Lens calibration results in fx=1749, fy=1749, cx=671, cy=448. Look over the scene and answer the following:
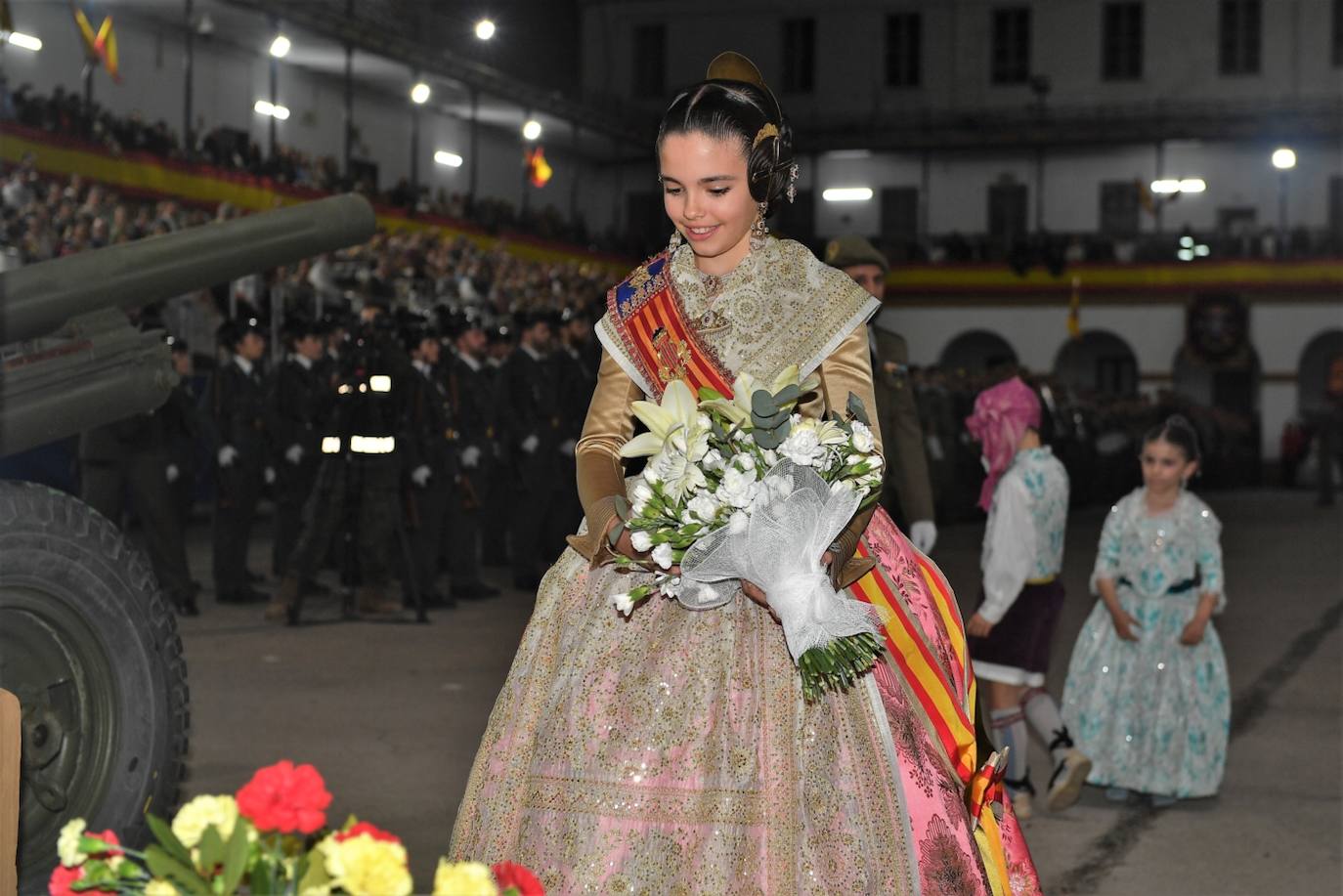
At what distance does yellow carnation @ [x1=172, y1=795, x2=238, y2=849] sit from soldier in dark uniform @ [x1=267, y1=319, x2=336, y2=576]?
9836 millimetres

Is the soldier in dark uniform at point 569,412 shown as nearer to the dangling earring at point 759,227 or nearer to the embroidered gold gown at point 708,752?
the dangling earring at point 759,227

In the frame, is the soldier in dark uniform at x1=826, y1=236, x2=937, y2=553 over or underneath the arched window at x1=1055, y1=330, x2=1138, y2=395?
underneath

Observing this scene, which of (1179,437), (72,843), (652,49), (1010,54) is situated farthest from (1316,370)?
(72,843)

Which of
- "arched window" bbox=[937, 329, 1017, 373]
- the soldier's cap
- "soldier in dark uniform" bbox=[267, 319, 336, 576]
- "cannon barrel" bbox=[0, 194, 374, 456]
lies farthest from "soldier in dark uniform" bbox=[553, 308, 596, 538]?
"arched window" bbox=[937, 329, 1017, 373]

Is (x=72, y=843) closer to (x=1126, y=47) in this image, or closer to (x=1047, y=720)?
(x=1047, y=720)

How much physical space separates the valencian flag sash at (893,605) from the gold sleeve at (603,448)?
66 millimetres

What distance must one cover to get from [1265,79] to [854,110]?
34.1 feet

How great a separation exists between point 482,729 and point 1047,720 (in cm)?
225

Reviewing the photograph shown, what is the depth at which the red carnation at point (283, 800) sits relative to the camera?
162 centimetres

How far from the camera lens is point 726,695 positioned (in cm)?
277

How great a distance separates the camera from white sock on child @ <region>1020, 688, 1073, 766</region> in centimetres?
578

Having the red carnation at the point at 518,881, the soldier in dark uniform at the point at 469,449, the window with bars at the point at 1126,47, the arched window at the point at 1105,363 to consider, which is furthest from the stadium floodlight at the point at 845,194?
the red carnation at the point at 518,881

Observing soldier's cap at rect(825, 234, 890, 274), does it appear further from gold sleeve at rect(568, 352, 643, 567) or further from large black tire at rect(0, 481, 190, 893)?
gold sleeve at rect(568, 352, 643, 567)

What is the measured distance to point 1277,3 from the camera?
44156mm
